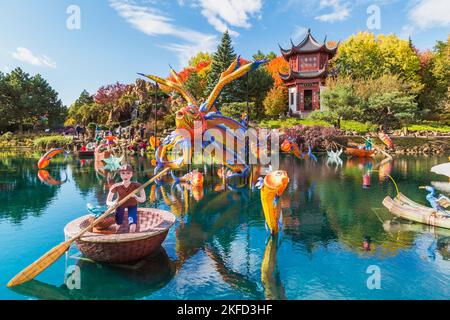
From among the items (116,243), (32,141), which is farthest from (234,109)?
(116,243)

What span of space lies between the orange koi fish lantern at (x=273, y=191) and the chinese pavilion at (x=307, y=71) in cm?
3403

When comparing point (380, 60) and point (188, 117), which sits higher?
point (380, 60)

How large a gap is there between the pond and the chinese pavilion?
A: 27.4 meters

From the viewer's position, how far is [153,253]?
26.1 ft

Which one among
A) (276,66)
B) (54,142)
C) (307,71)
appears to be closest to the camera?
(54,142)

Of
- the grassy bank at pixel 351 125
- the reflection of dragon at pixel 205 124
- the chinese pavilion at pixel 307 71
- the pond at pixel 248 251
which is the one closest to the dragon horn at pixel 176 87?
the reflection of dragon at pixel 205 124

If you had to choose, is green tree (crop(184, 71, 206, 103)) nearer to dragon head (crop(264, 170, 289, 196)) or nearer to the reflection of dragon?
the reflection of dragon

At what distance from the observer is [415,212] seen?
33.6 feet

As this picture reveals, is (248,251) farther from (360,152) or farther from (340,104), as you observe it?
(340,104)

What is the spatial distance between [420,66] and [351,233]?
4218 cm

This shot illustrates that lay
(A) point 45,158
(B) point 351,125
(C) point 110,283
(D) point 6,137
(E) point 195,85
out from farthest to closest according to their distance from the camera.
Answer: (E) point 195,85
(D) point 6,137
(B) point 351,125
(A) point 45,158
(C) point 110,283

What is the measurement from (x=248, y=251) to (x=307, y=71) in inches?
1454
